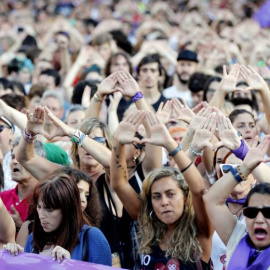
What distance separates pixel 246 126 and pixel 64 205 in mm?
2507

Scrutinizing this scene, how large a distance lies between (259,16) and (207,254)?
14066 millimetres

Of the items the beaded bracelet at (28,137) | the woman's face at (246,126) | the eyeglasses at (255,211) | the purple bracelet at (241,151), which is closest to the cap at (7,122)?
the beaded bracelet at (28,137)

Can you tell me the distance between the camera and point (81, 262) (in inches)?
191

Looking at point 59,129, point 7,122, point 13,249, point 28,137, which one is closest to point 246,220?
point 13,249


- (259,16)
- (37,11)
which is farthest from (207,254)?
(37,11)

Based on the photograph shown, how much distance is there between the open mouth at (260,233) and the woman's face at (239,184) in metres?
0.92

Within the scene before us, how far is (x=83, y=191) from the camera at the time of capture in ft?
18.2

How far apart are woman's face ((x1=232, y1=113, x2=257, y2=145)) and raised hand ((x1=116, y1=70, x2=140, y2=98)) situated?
3.42 feet

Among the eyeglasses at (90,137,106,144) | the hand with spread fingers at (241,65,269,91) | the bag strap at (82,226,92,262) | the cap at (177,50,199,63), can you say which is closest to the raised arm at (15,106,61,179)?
the eyeglasses at (90,137,106,144)

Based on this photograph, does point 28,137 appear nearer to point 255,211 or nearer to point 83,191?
point 83,191

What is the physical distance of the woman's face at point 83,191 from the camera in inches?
217

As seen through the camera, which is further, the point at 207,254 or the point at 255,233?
the point at 207,254

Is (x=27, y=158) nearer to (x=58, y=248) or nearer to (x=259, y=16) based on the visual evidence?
(x=58, y=248)

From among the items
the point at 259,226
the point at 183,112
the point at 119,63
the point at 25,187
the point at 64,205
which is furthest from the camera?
the point at 119,63
